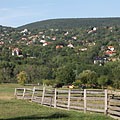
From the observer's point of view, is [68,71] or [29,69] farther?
[29,69]

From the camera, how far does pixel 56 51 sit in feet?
597

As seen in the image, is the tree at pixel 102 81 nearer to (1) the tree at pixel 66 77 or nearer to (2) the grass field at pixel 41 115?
(1) the tree at pixel 66 77

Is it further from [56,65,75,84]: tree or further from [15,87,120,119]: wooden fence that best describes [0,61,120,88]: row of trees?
[15,87,120,119]: wooden fence

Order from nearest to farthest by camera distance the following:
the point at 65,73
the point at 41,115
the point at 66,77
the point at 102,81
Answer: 1. the point at 41,115
2. the point at 102,81
3. the point at 66,77
4. the point at 65,73

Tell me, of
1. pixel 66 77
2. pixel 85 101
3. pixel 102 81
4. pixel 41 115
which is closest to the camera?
pixel 41 115

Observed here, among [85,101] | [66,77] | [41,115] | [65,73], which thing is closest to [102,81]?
[66,77]

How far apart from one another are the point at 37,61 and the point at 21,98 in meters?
111

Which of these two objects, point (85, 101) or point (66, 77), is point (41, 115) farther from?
point (66, 77)

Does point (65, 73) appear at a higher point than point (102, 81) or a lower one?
higher

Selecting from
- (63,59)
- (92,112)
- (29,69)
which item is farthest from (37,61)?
(92,112)

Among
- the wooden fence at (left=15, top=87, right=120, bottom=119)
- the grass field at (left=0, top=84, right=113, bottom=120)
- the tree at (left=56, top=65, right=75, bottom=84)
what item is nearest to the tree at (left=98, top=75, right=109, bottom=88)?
the tree at (left=56, top=65, right=75, bottom=84)

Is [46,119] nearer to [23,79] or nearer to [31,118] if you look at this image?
[31,118]

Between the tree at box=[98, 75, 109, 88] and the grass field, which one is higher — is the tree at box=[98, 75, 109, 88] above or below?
below

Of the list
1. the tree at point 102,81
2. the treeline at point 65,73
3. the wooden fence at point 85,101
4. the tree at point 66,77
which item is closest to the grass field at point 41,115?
the wooden fence at point 85,101
